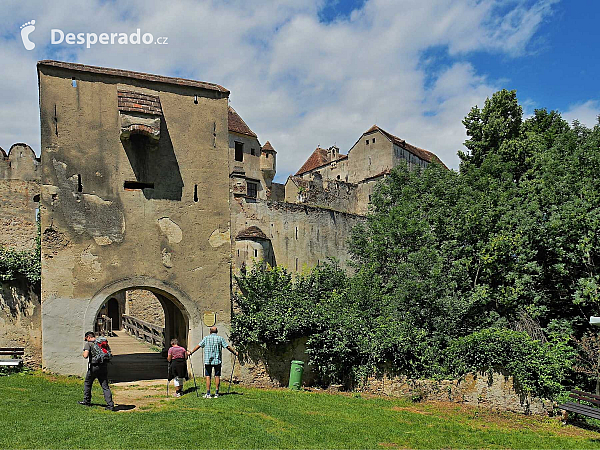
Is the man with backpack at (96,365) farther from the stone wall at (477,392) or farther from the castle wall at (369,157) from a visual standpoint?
the castle wall at (369,157)

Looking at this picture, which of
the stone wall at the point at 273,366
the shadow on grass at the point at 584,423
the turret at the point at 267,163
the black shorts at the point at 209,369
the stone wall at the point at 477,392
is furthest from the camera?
the turret at the point at 267,163

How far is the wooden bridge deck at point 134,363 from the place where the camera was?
15773 millimetres

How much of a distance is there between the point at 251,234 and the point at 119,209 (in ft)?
42.6

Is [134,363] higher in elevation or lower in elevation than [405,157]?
lower

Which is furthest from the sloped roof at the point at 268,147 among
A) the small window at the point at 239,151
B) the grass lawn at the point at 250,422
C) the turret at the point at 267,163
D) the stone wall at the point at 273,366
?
the grass lawn at the point at 250,422

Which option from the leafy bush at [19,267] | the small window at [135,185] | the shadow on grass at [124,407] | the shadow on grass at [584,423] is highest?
the small window at [135,185]

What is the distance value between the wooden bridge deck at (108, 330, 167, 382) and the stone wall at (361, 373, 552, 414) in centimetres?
710

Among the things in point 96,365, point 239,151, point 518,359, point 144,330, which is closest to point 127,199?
point 96,365

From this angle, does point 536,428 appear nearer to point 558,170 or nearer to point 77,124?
point 558,170

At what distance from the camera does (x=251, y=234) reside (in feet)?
90.1

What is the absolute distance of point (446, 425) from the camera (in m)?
11.4

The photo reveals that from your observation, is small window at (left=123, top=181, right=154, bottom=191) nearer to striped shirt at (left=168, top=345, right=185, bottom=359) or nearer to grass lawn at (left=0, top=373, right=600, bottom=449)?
striped shirt at (left=168, top=345, right=185, bottom=359)

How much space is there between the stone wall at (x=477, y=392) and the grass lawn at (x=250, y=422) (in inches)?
19.5

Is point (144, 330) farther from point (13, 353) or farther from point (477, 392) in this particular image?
point (477, 392)
